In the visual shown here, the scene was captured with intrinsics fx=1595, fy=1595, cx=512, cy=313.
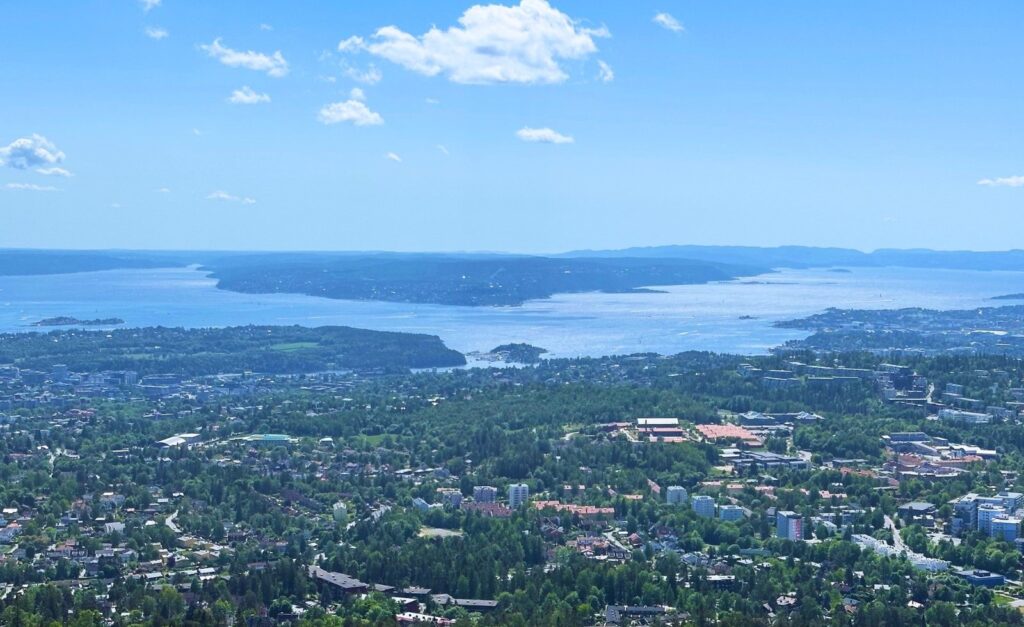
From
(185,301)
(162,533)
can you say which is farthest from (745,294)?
(162,533)

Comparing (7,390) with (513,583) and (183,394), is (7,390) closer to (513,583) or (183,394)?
(183,394)

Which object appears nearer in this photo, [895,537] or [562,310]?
[895,537]

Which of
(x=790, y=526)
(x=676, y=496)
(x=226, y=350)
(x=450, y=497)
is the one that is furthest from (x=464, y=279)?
(x=790, y=526)

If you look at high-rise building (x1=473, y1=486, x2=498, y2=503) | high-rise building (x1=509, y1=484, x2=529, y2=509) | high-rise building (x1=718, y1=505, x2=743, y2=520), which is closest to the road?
high-rise building (x1=718, y1=505, x2=743, y2=520)

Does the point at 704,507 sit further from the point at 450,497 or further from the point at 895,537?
the point at 450,497

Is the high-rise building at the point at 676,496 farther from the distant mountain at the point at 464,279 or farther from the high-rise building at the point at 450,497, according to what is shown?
the distant mountain at the point at 464,279

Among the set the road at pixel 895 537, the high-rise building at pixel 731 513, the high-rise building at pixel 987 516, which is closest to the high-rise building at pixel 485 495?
the high-rise building at pixel 731 513
